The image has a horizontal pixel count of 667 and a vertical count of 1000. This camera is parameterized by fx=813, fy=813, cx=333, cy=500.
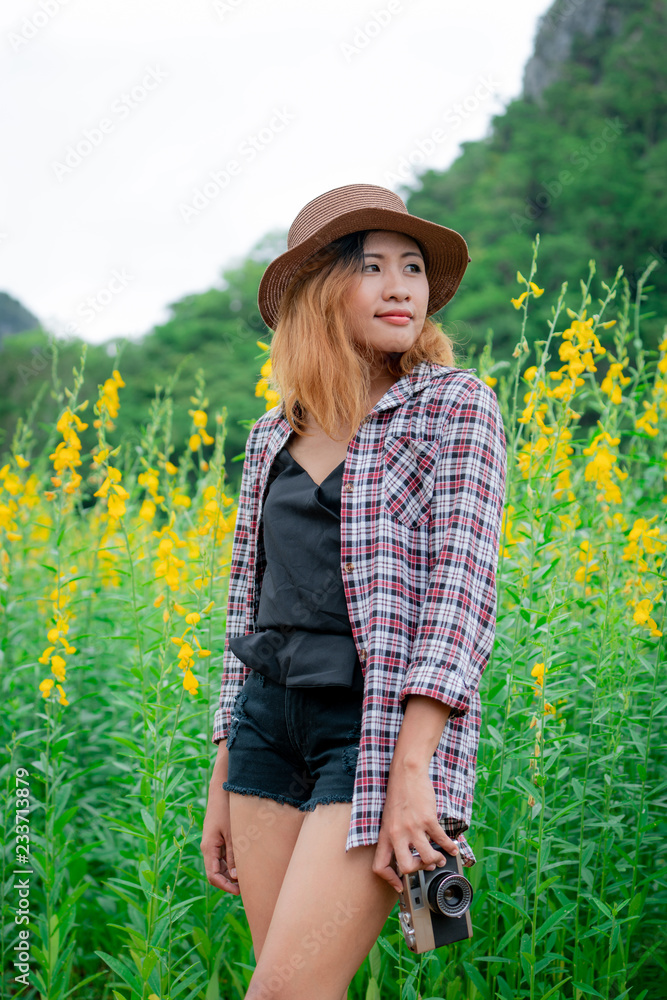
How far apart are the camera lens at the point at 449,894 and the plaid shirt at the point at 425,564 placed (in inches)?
2.1

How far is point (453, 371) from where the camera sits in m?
1.51

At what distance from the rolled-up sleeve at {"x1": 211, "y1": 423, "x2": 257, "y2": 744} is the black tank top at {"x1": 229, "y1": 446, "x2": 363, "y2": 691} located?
161 millimetres

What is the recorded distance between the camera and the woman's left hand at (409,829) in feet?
3.86

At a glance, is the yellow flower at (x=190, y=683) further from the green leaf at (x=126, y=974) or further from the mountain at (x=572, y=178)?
the mountain at (x=572, y=178)

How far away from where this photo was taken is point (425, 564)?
141cm

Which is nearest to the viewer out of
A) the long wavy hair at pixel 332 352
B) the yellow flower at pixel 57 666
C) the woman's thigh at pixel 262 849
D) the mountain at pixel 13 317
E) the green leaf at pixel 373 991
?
the woman's thigh at pixel 262 849

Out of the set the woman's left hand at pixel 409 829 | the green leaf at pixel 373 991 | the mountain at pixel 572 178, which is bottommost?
the green leaf at pixel 373 991

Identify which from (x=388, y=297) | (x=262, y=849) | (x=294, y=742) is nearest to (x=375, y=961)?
(x=262, y=849)

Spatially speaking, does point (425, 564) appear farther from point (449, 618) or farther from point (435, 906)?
point (435, 906)

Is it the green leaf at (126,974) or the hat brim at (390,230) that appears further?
the green leaf at (126,974)

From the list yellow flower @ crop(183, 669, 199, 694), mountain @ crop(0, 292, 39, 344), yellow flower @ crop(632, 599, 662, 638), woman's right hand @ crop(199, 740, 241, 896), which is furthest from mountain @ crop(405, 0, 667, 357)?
mountain @ crop(0, 292, 39, 344)

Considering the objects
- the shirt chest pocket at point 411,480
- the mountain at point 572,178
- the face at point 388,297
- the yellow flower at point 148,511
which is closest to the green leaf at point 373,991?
the shirt chest pocket at point 411,480

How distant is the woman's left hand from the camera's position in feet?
3.86

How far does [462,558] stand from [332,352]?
0.53m
